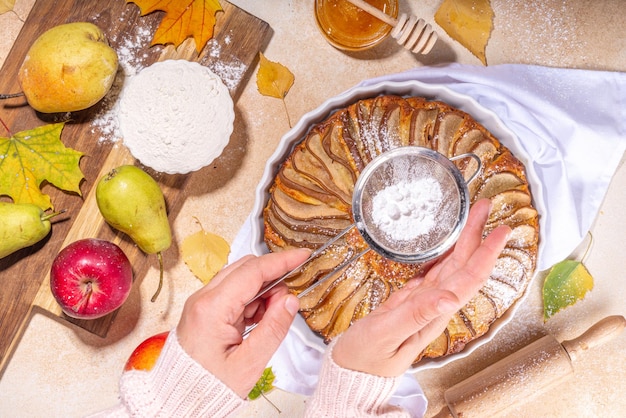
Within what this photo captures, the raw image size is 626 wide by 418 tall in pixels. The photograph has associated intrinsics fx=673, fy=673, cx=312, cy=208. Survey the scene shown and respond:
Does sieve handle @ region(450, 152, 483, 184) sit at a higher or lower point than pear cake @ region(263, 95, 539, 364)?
higher

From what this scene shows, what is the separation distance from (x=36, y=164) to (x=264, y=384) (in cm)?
80

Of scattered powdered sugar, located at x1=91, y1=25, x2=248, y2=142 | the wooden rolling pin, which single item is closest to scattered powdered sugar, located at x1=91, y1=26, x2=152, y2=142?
scattered powdered sugar, located at x1=91, y1=25, x2=248, y2=142

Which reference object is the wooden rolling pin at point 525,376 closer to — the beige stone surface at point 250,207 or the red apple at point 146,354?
the beige stone surface at point 250,207

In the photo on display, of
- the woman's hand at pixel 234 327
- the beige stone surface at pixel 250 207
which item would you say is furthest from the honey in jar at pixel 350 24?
the woman's hand at pixel 234 327

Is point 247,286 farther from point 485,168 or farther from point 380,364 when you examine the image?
point 485,168

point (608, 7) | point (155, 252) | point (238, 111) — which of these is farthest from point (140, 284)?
Result: point (608, 7)

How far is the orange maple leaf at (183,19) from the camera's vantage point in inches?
65.3

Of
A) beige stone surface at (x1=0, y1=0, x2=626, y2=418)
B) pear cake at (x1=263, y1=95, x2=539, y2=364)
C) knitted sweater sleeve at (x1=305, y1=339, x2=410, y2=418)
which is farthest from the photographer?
beige stone surface at (x1=0, y1=0, x2=626, y2=418)

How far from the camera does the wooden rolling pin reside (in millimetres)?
1663

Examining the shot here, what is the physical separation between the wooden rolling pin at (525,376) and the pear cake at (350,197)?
176 mm

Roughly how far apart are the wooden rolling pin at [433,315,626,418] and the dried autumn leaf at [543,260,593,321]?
86 millimetres

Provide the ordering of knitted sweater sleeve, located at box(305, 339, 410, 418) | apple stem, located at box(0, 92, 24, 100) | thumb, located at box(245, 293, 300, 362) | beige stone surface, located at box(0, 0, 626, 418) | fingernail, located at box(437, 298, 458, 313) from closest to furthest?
fingernail, located at box(437, 298, 458, 313) < thumb, located at box(245, 293, 300, 362) < knitted sweater sleeve, located at box(305, 339, 410, 418) < apple stem, located at box(0, 92, 24, 100) < beige stone surface, located at box(0, 0, 626, 418)

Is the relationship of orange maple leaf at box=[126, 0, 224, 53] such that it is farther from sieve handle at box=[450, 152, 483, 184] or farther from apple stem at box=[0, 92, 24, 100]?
sieve handle at box=[450, 152, 483, 184]

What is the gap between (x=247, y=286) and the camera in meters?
1.30
